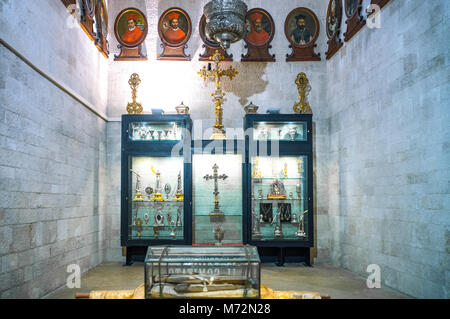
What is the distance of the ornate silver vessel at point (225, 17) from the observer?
638cm

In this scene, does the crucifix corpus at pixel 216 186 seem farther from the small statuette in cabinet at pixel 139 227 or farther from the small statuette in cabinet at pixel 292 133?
the small statuette in cabinet at pixel 292 133

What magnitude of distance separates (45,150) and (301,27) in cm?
561

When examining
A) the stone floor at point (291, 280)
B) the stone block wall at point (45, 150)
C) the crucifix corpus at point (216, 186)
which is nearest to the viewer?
the stone block wall at point (45, 150)

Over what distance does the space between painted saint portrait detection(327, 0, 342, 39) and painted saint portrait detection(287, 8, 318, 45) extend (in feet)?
1.11

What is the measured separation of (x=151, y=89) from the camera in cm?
843

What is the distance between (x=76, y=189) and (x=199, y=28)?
4124 millimetres

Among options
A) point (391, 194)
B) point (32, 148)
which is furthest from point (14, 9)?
point (391, 194)

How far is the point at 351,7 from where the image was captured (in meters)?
7.18

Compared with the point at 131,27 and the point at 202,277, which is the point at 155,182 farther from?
the point at 202,277

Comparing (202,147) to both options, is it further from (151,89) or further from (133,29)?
(133,29)

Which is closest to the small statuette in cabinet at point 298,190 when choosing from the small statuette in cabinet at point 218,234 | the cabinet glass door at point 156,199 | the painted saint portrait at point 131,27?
the small statuette in cabinet at point 218,234

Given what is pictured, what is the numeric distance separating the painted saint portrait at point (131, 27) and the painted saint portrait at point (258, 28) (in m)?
2.15

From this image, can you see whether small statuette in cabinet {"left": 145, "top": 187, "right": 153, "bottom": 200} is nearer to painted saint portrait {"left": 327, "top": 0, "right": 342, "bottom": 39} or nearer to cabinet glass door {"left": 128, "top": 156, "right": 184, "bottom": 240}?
cabinet glass door {"left": 128, "top": 156, "right": 184, "bottom": 240}

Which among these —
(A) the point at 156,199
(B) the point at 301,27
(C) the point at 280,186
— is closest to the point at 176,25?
(B) the point at 301,27
